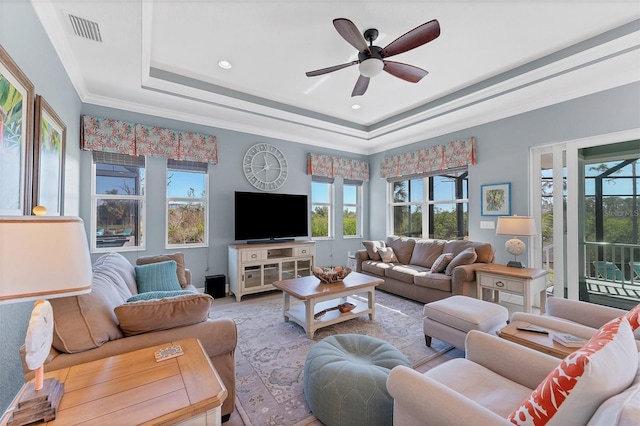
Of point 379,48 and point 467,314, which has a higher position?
point 379,48

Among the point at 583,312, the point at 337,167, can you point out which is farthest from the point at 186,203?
the point at 583,312

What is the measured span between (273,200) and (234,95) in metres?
1.71

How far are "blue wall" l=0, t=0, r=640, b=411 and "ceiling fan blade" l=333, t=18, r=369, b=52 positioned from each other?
197 cm

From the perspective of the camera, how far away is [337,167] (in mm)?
5719

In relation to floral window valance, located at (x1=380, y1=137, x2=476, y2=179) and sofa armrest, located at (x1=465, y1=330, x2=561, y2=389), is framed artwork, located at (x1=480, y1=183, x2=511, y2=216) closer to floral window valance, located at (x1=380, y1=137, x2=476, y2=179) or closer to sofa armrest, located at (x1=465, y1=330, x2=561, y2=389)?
floral window valance, located at (x1=380, y1=137, x2=476, y2=179)

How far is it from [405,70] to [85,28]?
278cm

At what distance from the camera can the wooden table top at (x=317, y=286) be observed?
2754mm

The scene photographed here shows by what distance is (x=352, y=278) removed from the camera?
332 centimetres

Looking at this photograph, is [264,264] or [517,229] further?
[264,264]

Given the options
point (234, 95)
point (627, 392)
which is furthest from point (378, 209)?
point (627, 392)

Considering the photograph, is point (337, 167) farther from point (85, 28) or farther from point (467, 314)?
point (85, 28)

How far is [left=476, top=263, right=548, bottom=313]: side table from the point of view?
114 inches

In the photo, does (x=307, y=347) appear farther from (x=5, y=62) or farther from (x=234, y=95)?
(x=234, y=95)

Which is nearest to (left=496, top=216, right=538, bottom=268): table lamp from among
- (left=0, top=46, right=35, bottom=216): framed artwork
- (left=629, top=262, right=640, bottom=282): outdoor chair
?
(left=629, top=262, right=640, bottom=282): outdoor chair
